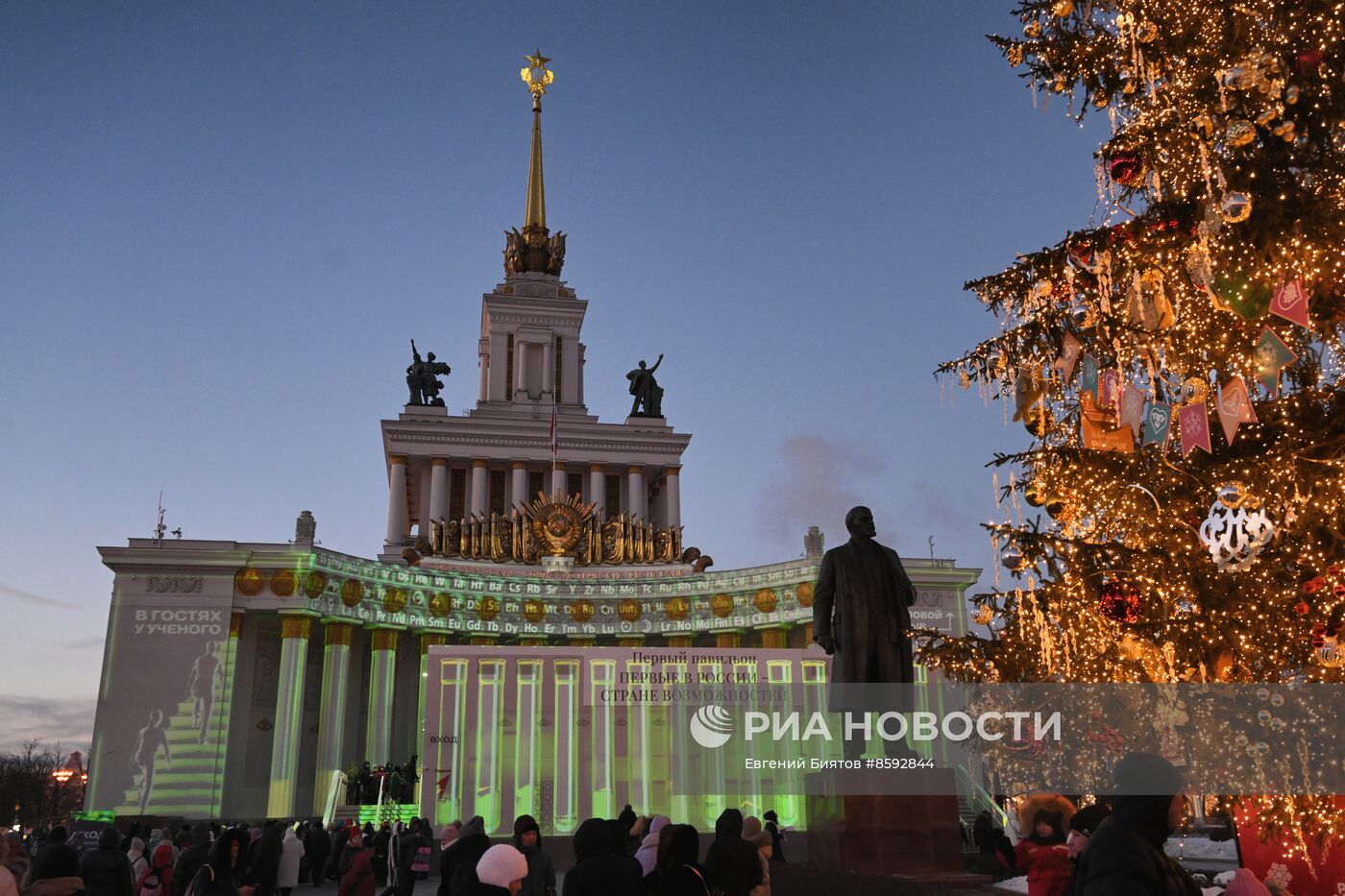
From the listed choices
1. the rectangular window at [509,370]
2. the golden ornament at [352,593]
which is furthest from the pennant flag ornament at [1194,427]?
the rectangular window at [509,370]

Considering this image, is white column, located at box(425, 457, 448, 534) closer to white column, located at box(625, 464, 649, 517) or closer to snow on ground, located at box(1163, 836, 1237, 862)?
white column, located at box(625, 464, 649, 517)

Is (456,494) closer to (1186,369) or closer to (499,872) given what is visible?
(1186,369)

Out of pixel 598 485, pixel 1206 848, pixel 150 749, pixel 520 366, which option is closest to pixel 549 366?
pixel 520 366

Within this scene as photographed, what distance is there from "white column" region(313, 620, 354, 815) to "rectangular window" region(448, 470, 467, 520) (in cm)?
1280

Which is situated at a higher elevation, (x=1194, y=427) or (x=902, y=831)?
(x=1194, y=427)

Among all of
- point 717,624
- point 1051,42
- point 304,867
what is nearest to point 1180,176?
point 1051,42

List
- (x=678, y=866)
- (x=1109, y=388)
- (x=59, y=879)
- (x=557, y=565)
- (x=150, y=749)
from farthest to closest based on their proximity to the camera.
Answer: (x=557, y=565)
(x=150, y=749)
(x=1109, y=388)
(x=59, y=879)
(x=678, y=866)

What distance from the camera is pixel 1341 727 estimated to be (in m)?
7.46

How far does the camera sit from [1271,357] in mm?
8203

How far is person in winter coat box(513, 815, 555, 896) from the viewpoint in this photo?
24.7 feet

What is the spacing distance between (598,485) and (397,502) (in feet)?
30.0

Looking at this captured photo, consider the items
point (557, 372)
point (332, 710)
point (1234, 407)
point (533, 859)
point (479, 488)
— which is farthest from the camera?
point (557, 372)

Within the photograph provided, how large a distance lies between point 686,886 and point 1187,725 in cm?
478

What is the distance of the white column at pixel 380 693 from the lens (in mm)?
33781
